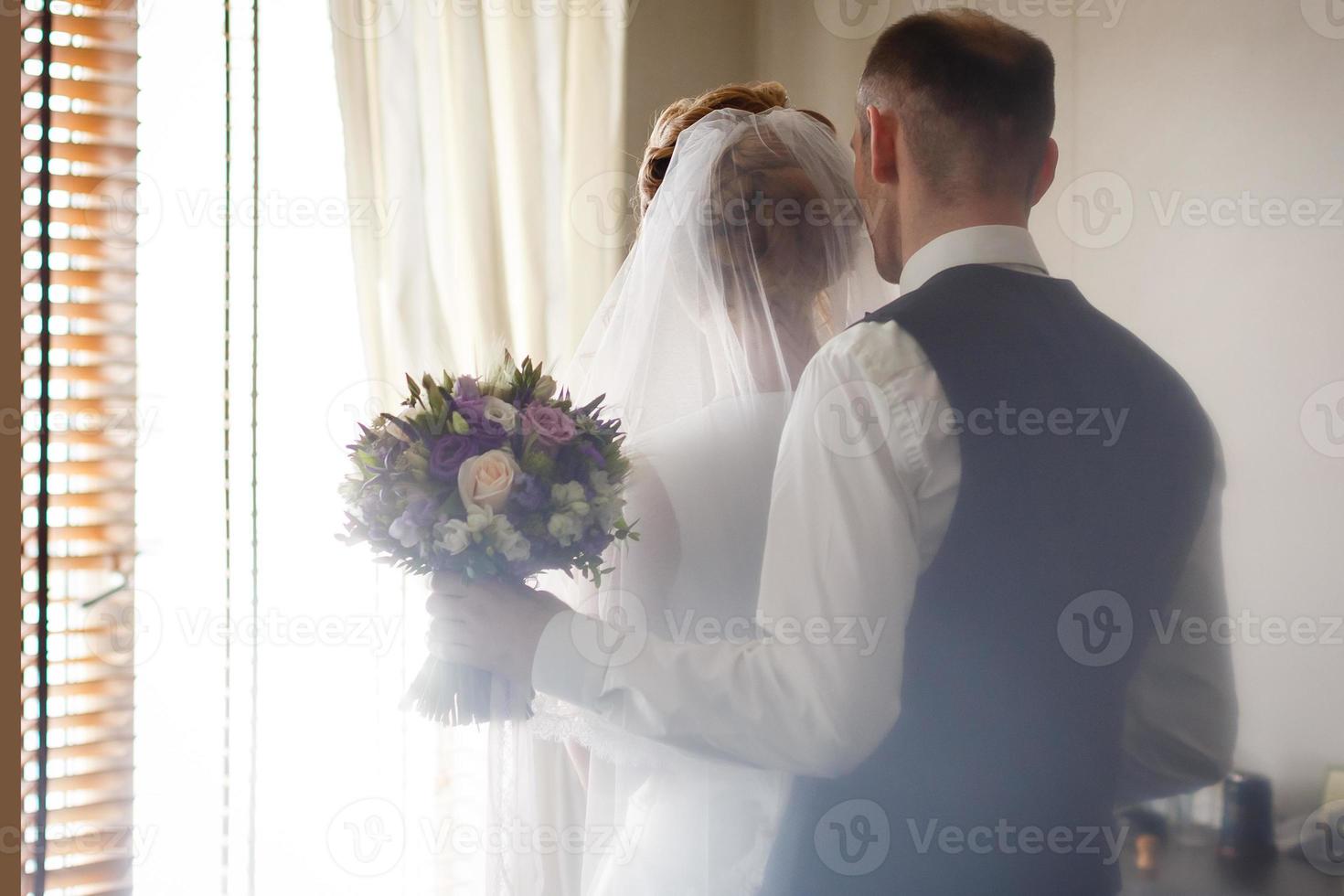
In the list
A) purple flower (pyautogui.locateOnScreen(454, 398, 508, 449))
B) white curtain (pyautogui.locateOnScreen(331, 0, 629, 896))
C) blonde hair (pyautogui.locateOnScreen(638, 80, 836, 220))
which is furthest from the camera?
white curtain (pyautogui.locateOnScreen(331, 0, 629, 896))

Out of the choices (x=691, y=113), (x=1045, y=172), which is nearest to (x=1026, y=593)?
(x=1045, y=172)

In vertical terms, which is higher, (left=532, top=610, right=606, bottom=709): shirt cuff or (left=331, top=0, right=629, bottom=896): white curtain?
(left=331, top=0, right=629, bottom=896): white curtain

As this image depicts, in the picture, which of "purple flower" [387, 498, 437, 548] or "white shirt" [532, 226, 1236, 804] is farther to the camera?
"purple flower" [387, 498, 437, 548]

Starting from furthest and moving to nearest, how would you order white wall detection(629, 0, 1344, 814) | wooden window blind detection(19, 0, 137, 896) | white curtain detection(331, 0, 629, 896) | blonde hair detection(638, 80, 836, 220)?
1. white curtain detection(331, 0, 629, 896)
2. wooden window blind detection(19, 0, 137, 896)
3. white wall detection(629, 0, 1344, 814)
4. blonde hair detection(638, 80, 836, 220)

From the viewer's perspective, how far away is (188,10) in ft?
6.23

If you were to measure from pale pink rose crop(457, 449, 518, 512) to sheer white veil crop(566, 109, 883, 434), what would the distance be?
0.28m

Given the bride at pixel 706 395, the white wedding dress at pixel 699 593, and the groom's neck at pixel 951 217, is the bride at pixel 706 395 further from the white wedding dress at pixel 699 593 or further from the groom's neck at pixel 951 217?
the groom's neck at pixel 951 217

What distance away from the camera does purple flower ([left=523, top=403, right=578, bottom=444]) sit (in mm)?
1177

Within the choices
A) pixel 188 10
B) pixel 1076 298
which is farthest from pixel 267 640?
pixel 1076 298

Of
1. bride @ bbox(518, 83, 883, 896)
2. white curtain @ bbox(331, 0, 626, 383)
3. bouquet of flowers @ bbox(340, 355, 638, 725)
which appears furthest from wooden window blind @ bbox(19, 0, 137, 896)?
bride @ bbox(518, 83, 883, 896)

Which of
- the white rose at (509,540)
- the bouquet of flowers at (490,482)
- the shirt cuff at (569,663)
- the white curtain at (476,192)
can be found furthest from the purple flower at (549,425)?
the white curtain at (476,192)

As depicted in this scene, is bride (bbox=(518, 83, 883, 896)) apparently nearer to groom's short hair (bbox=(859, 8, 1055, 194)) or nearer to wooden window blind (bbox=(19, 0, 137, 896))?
groom's short hair (bbox=(859, 8, 1055, 194))

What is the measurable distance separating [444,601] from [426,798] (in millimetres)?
1063

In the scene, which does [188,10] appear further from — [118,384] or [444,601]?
[444,601]
